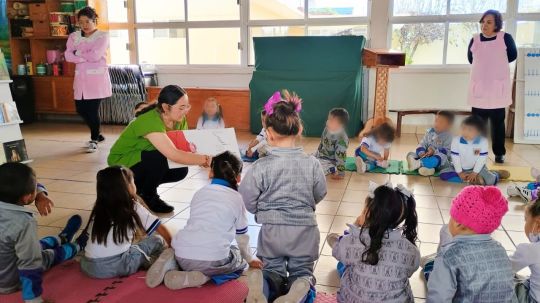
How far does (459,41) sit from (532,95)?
113 cm

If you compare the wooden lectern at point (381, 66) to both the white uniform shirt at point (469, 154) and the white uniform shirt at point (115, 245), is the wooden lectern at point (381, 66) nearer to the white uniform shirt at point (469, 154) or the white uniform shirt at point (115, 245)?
the white uniform shirt at point (469, 154)

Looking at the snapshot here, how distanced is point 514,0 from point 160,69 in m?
4.87

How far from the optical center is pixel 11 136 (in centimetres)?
419

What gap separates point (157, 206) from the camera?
3227 millimetres

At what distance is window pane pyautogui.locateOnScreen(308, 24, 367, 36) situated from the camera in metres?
6.56

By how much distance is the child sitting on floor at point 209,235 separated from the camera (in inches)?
79.9

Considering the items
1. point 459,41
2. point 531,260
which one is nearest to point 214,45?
point 459,41

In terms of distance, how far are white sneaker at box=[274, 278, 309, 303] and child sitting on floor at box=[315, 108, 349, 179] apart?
7.44 feet

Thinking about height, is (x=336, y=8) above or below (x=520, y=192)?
above

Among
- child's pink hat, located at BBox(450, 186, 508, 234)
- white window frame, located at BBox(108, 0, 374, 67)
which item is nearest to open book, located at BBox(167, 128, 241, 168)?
child's pink hat, located at BBox(450, 186, 508, 234)

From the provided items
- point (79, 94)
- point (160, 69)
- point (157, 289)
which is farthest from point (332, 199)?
point (160, 69)

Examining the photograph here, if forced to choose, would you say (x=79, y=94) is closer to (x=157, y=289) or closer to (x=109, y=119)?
(x=109, y=119)

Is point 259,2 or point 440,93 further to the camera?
point 259,2

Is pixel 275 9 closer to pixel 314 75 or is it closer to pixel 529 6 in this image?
pixel 314 75
